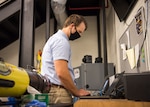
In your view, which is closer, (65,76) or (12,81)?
(12,81)

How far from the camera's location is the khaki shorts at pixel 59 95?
138 centimetres

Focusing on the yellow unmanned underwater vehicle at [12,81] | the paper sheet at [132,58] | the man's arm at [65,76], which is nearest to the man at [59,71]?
the man's arm at [65,76]

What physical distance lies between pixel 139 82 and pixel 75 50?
11.3 feet

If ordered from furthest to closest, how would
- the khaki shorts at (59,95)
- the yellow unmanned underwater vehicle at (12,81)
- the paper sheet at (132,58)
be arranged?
the paper sheet at (132,58)
the khaki shorts at (59,95)
the yellow unmanned underwater vehicle at (12,81)

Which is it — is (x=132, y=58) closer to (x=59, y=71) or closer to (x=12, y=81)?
(x=59, y=71)

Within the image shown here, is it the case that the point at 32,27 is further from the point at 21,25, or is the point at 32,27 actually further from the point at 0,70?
the point at 0,70

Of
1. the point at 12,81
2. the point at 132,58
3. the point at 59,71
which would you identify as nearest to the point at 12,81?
the point at 12,81

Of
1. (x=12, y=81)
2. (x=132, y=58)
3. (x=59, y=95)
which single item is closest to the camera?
(x=12, y=81)

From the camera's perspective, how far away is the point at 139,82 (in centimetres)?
92

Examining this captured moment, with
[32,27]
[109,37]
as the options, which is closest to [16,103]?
[32,27]

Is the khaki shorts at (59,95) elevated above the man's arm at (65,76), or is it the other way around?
the man's arm at (65,76)

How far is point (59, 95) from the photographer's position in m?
1.40

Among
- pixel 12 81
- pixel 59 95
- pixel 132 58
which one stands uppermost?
pixel 132 58

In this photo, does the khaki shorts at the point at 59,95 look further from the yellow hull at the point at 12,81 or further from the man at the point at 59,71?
the yellow hull at the point at 12,81
